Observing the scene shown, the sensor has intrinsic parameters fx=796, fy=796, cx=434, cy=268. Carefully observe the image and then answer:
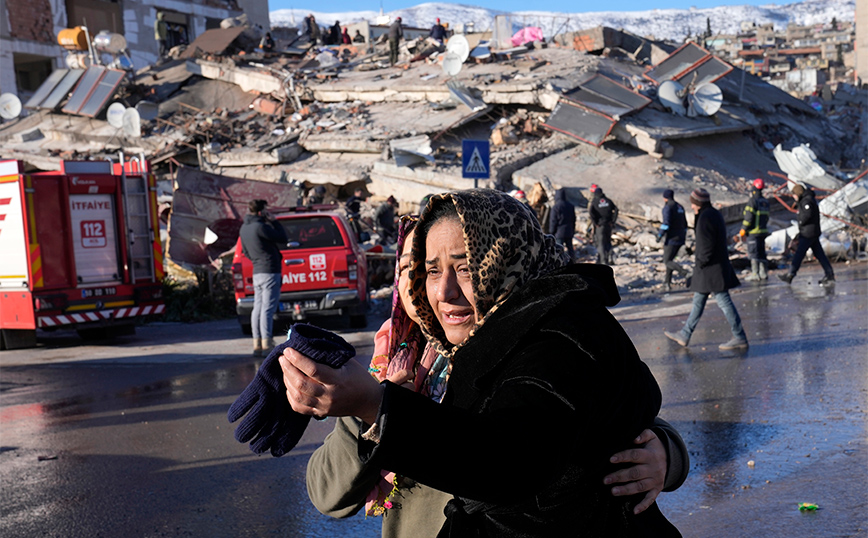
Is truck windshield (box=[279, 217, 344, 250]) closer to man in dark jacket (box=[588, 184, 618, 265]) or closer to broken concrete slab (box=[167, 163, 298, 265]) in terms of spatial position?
broken concrete slab (box=[167, 163, 298, 265])

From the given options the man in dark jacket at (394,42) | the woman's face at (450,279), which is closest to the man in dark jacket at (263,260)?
the woman's face at (450,279)

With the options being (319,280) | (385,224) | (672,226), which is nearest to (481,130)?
(385,224)

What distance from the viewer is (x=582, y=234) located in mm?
20266

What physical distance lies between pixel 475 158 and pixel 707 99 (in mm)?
12689

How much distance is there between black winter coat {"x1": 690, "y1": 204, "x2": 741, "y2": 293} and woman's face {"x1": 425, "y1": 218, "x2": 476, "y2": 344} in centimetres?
785

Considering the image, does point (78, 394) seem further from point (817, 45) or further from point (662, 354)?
point (817, 45)

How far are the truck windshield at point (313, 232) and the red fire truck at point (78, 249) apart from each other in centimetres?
238

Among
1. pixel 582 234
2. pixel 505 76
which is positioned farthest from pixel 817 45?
pixel 582 234

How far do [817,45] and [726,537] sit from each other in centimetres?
10161

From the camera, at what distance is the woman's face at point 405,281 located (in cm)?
228

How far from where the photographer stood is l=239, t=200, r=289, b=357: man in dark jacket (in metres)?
10.1

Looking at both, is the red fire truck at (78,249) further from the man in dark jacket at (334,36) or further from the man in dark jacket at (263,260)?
the man in dark jacket at (334,36)

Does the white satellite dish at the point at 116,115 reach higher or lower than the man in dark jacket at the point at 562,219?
higher

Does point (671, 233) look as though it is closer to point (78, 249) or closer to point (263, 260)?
point (263, 260)
